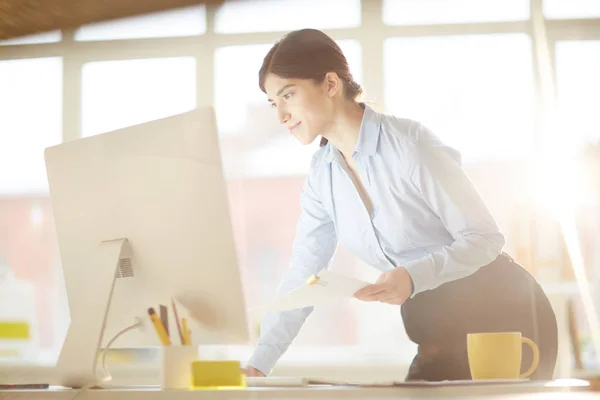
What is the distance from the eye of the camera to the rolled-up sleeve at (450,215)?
1.29 m

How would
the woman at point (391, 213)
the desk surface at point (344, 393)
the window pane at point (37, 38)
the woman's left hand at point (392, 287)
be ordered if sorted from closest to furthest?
the desk surface at point (344, 393) < the woman's left hand at point (392, 287) < the woman at point (391, 213) < the window pane at point (37, 38)

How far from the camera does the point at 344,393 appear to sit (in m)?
0.81

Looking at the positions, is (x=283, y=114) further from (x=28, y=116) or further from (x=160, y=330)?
(x=28, y=116)

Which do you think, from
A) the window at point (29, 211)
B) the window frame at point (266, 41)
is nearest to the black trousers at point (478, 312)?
the window frame at point (266, 41)

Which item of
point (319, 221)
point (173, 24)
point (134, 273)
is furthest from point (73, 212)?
point (173, 24)

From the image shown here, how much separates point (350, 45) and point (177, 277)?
171 centimetres

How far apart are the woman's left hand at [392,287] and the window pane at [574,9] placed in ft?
5.87

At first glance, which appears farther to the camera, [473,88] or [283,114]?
[473,88]

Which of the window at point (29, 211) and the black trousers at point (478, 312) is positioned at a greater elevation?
the window at point (29, 211)

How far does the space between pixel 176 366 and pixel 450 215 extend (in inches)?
28.4

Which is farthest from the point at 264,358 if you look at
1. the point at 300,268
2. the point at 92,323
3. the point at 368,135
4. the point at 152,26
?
the point at 152,26

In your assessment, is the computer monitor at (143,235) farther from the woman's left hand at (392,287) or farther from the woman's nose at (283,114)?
the woman's nose at (283,114)

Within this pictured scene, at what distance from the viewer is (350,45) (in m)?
2.50

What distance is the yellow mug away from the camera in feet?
3.23
